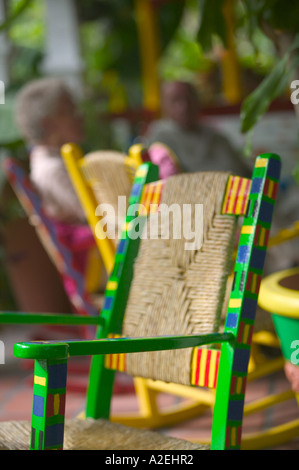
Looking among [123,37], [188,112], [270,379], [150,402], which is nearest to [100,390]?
[150,402]

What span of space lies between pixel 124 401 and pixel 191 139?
1.32 meters

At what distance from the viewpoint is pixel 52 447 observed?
1.04 m

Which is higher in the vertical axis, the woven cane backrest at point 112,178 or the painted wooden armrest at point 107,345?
the woven cane backrest at point 112,178

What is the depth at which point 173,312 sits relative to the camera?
136cm

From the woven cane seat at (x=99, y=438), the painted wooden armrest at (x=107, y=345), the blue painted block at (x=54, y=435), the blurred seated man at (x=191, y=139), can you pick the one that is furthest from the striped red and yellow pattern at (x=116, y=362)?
the blurred seated man at (x=191, y=139)

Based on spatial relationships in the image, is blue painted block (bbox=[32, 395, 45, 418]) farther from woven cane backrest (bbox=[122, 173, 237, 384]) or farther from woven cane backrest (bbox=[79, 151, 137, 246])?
woven cane backrest (bbox=[79, 151, 137, 246])

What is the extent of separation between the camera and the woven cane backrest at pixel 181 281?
1302 millimetres

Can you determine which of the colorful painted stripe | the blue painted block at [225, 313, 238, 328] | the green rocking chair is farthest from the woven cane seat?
the colorful painted stripe

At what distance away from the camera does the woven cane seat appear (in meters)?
1.24

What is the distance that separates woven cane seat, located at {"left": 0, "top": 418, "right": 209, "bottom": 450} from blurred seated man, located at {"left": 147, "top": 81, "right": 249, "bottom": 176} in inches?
78.4

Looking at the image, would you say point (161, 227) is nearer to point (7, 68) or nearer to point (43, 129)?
point (43, 129)

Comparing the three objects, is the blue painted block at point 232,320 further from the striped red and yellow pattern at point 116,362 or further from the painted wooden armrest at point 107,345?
the striped red and yellow pattern at point 116,362

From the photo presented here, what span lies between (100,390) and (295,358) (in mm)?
399

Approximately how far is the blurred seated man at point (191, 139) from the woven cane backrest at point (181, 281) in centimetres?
181
